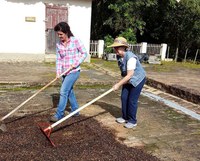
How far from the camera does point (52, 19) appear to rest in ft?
44.2

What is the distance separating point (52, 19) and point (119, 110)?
8.14m

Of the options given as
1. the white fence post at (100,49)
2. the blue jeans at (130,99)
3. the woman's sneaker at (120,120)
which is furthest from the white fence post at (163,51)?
the blue jeans at (130,99)

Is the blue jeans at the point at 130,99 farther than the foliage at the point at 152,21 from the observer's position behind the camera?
No

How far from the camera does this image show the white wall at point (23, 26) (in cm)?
1284

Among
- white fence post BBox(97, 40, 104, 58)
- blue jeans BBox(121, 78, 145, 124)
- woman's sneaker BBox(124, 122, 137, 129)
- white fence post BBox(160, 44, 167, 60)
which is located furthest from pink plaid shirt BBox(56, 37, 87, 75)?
white fence post BBox(160, 44, 167, 60)

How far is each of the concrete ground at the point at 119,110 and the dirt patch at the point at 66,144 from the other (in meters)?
0.29

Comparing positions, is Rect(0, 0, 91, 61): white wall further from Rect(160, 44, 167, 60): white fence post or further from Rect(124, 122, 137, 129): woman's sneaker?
Rect(124, 122, 137, 129): woman's sneaker

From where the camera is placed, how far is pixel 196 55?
59.7 ft

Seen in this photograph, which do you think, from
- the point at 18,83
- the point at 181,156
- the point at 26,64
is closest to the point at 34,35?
the point at 26,64

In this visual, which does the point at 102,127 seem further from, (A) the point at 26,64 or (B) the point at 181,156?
(A) the point at 26,64

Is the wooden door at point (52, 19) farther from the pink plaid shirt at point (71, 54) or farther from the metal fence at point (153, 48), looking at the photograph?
the pink plaid shirt at point (71, 54)

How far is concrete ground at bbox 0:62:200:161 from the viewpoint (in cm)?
468

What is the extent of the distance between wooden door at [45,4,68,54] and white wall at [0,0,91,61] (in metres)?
0.18

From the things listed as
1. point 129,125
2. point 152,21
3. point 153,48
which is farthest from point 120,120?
point 152,21
